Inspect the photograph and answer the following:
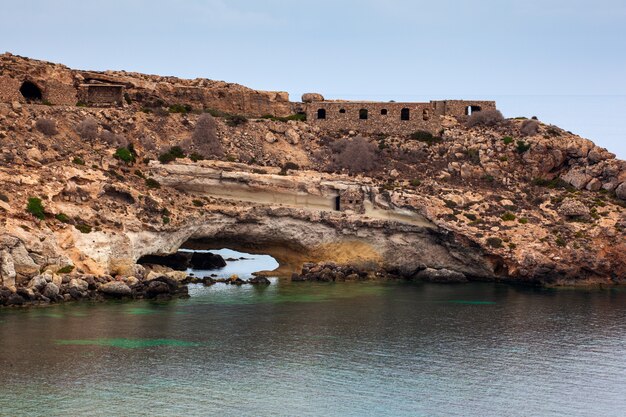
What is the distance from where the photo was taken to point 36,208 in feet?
183

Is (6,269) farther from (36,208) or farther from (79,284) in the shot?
(36,208)

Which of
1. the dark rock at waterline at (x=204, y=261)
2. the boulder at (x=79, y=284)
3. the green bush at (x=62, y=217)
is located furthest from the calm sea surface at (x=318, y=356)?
the dark rock at waterline at (x=204, y=261)

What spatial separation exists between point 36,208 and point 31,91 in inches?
717

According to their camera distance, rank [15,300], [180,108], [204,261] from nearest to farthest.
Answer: [15,300] < [180,108] < [204,261]

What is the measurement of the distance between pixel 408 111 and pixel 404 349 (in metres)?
40.1

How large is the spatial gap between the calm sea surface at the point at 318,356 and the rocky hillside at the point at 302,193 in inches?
220

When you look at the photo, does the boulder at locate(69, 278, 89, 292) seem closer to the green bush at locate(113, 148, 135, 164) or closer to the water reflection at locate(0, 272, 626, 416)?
the water reflection at locate(0, 272, 626, 416)

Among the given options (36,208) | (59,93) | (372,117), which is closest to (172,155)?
(59,93)

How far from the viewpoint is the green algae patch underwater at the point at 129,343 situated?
43.3 m

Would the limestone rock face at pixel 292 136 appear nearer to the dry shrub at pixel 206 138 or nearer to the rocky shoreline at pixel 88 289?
the dry shrub at pixel 206 138

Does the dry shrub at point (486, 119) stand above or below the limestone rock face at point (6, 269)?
above

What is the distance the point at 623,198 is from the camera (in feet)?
232

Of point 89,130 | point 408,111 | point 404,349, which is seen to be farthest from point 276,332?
point 408,111

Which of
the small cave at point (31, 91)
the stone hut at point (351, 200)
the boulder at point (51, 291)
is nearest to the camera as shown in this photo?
the boulder at point (51, 291)
